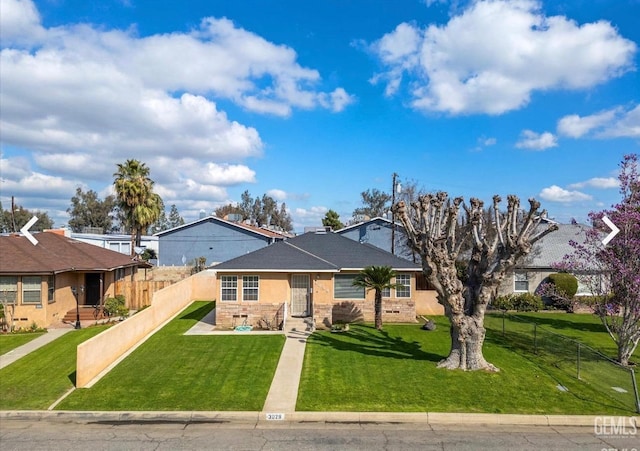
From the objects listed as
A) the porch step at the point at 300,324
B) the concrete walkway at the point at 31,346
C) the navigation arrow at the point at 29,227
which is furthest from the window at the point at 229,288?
the navigation arrow at the point at 29,227

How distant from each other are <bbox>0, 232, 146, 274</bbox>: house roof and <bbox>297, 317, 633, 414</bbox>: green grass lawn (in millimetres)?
13362

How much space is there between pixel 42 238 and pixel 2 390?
1475 cm

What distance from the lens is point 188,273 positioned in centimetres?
3875

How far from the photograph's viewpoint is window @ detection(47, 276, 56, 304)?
21.5 m

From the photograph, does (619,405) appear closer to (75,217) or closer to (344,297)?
(344,297)

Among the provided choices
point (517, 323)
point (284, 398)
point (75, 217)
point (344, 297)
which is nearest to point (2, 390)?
point (284, 398)

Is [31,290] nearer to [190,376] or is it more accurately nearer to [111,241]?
[190,376]

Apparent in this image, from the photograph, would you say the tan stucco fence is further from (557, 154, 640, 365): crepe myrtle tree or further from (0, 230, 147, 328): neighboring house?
(557, 154, 640, 365): crepe myrtle tree

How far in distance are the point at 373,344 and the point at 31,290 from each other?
1595cm

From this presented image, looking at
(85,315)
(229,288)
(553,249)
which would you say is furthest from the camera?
(553,249)

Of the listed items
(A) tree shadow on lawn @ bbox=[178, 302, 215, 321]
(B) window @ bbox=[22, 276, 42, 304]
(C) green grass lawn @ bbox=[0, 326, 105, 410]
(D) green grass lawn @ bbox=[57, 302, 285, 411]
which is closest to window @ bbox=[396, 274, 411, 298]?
(D) green grass lawn @ bbox=[57, 302, 285, 411]

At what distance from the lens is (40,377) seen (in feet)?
47.1

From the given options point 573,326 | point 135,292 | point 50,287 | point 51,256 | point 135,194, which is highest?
point 135,194

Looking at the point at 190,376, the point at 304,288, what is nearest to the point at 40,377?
the point at 190,376
